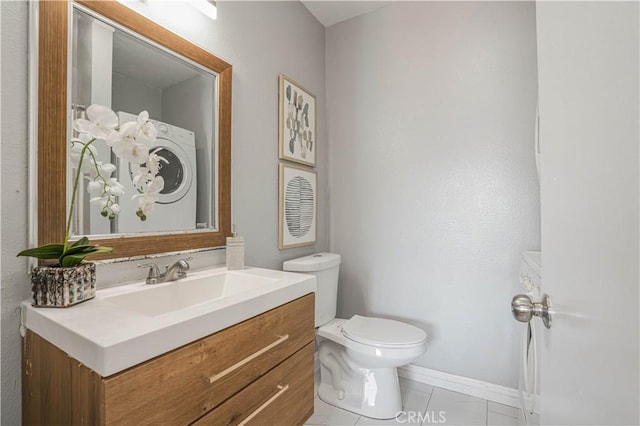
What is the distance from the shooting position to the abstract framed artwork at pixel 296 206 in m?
1.72

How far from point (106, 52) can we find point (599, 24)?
1253 millimetres

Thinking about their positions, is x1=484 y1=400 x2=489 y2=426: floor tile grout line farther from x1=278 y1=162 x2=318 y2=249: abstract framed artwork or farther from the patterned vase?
the patterned vase

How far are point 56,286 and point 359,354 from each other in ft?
4.18

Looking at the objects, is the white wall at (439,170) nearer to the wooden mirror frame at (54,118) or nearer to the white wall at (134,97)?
the white wall at (134,97)

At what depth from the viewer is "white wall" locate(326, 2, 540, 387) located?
162 cm

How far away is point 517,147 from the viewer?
5.28 ft

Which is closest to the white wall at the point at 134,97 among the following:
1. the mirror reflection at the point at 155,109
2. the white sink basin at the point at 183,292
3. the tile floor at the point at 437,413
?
the mirror reflection at the point at 155,109

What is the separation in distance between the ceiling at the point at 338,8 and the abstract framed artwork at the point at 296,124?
1.95 ft

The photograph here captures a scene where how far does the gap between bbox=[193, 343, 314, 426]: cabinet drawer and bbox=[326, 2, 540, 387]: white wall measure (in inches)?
40.9

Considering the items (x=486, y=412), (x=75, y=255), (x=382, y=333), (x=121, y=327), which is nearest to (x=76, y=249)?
(x=75, y=255)

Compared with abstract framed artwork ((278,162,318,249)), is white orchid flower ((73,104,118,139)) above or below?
above

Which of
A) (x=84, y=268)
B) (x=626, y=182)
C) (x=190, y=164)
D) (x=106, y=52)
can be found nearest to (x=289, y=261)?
(x=190, y=164)

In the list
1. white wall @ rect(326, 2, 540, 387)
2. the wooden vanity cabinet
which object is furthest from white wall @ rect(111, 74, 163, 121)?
white wall @ rect(326, 2, 540, 387)

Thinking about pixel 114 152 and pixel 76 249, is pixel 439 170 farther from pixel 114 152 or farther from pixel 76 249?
pixel 76 249
